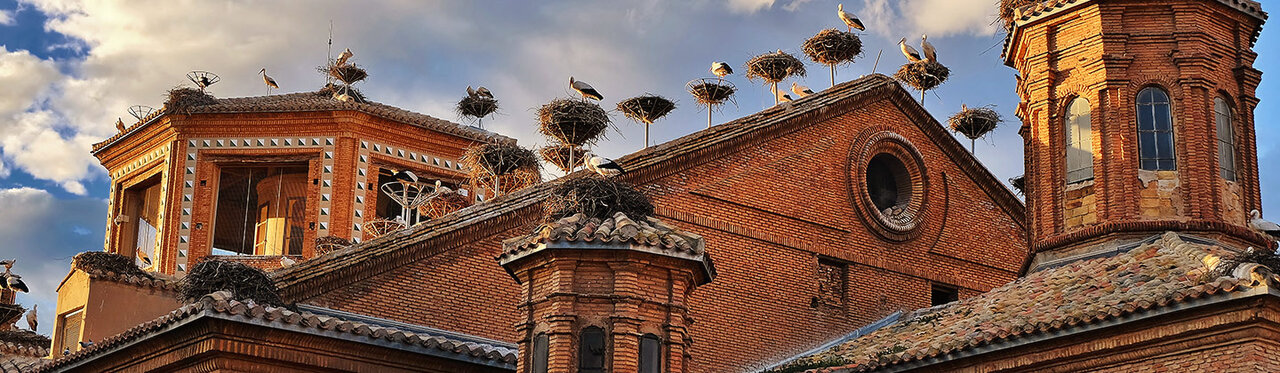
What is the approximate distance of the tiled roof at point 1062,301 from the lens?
52.5 feet

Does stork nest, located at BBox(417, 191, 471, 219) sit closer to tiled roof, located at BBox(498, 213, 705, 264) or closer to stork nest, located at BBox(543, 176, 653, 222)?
stork nest, located at BBox(543, 176, 653, 222)

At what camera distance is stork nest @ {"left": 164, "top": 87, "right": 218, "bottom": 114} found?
31.0 metres

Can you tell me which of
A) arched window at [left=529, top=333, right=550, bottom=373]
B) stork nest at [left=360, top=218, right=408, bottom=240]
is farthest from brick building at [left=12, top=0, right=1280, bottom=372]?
stork nest at [left=360, top=218, right=408, bottom=240]

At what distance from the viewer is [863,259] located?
24016 millimetres

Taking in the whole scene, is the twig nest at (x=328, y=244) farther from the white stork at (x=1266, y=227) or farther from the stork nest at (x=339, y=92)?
the white stork at (x=1266, y=227)

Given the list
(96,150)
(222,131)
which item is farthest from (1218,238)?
(96,150)

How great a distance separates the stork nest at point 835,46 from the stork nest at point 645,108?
2961 millimetres

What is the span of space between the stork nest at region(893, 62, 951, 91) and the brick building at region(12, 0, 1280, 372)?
6.66 ft

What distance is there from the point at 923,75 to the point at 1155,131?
6.86 meters

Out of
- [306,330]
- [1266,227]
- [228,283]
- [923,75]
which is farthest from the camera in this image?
[923,75]

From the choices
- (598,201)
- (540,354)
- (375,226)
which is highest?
(375,226)

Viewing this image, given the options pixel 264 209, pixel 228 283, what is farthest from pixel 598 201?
pixel 264 209

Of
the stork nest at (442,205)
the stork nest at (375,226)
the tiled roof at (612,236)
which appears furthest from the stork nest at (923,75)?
the tiled roof at (612,236)

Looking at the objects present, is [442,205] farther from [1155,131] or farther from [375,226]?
[1155,131]
